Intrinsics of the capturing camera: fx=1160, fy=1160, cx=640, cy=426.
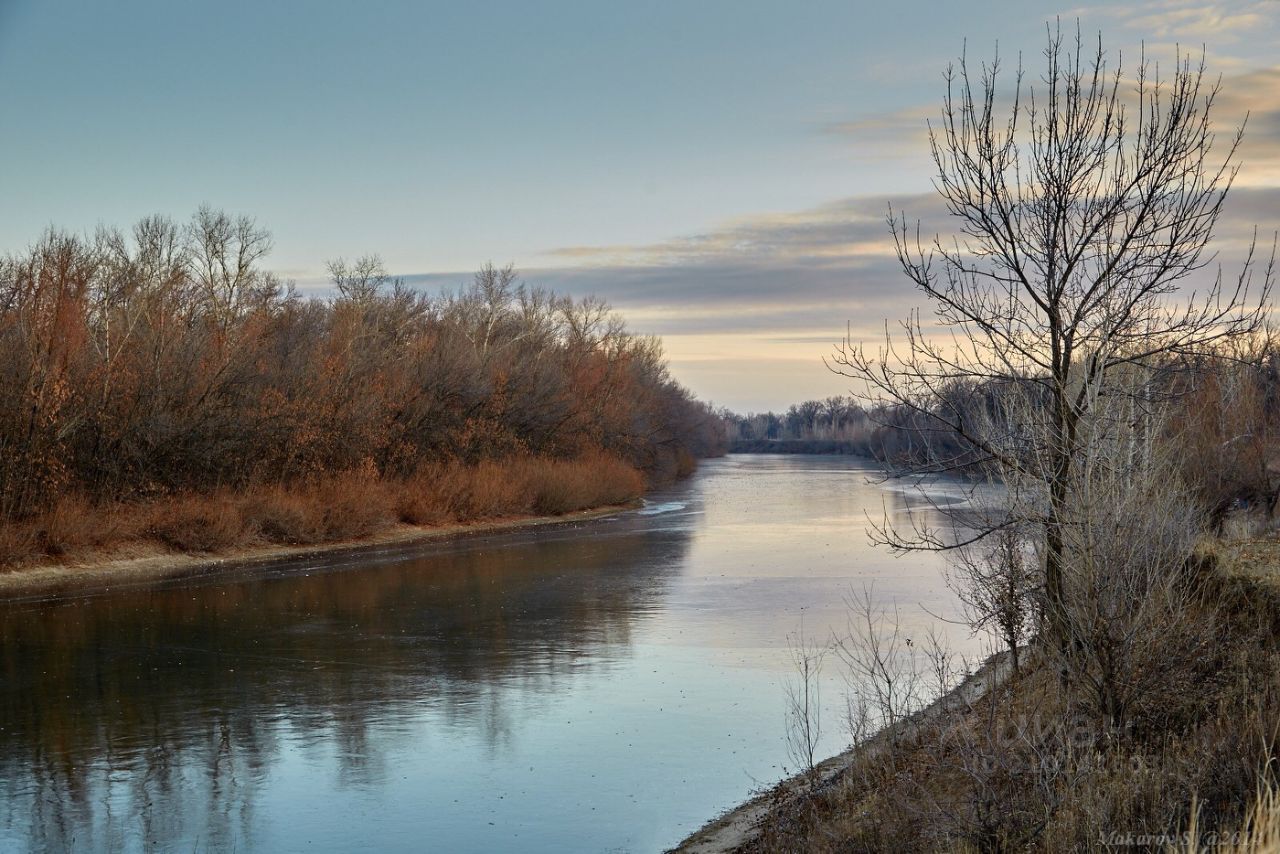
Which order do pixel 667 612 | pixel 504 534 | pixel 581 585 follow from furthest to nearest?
pixel 504 534 → pixel 581 585 → pixel 667 612

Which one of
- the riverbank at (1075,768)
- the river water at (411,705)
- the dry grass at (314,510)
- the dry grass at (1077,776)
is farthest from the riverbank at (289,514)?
the dry grass at (1077,776)

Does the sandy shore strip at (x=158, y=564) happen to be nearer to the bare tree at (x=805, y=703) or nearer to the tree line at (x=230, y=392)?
the tree line at (x=230, y=392)

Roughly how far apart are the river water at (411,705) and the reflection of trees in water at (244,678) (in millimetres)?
46

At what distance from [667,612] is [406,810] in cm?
1158

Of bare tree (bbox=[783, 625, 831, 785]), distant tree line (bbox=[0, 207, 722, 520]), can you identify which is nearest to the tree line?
distant tree line (bbox=[0, 207, 722, 520])

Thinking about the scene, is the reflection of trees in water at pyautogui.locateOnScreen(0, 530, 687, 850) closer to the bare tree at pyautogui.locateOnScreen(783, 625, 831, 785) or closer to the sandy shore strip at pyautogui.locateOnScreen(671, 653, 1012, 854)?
the bare tree at pyautogui.locateOnScreen(783, 625, 831, 785)

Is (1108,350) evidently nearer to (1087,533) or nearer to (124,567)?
(1087,533)

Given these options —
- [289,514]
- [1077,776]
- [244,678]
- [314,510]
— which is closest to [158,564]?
[289,514]

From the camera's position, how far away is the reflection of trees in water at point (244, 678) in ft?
33.6

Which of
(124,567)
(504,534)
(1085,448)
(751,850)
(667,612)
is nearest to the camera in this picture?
(751,850)

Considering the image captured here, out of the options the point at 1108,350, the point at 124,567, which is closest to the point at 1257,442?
the point at 1108,350

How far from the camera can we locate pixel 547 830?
31.9 feet

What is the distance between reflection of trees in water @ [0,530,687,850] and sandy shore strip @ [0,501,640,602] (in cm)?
183

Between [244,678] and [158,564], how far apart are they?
45.7 feet
